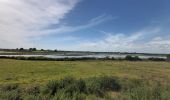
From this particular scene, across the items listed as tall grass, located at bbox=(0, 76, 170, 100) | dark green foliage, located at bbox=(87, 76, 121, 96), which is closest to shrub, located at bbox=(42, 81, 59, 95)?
tall grass, located at bbox=(0, 76, 170, 100)

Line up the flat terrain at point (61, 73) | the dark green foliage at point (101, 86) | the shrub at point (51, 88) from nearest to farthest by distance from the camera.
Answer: the shrub at point (51, 88) → the dark green foliage at point (101, 86) → the flat terrain at point (61, 73)

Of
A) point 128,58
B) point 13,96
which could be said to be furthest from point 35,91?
point 128,58

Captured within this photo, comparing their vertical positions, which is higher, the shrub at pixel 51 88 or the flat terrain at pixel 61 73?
the shrub at pixel 51 88

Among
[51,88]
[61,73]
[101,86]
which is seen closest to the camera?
[51,88]

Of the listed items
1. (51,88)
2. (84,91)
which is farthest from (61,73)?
(84,91)

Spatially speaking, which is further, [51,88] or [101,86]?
[101,86]

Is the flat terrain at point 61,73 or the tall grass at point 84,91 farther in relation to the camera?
the flat terrain at point 61,73

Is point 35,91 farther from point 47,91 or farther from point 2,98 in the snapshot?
point 2,98

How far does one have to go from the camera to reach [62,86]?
1228 cm

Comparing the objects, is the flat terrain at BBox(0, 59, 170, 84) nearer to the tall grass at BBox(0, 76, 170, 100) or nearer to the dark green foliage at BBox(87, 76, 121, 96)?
the tall grass at BBox(0, 76, 170, 100)

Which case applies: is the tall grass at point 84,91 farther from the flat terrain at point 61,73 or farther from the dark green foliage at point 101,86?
the flat terrain at point 61,73

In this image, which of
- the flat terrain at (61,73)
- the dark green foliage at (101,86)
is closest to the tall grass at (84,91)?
the dark green foliage at (101,86)

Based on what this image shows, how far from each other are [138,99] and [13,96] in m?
5.62

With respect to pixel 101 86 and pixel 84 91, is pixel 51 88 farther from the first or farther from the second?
pixel 101 86
